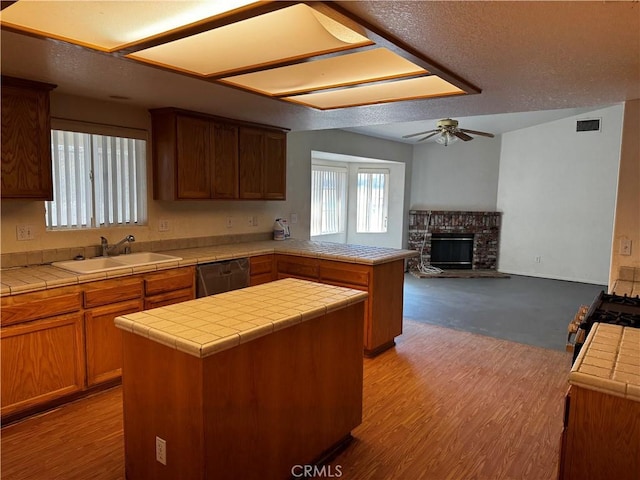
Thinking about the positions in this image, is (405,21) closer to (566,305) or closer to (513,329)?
(513,329)

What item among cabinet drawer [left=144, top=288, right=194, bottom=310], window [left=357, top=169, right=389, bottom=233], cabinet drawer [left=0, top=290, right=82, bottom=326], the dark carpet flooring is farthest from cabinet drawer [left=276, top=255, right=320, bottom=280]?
window [left=357, top=169, right=389, bottom=233]

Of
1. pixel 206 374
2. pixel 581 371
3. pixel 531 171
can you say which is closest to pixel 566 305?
pixel 531 171

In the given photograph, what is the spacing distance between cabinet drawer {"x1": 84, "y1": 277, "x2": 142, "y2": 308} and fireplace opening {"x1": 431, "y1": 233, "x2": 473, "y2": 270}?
6460 mm

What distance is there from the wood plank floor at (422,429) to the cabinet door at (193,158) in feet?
5.66

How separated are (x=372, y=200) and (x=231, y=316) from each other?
22.3 ft

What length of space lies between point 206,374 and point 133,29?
1521 mm

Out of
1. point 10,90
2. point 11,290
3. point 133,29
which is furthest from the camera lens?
point 10,90

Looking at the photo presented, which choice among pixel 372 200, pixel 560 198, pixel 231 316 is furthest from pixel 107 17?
pixel 560 198

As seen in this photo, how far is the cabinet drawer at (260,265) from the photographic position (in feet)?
13.0

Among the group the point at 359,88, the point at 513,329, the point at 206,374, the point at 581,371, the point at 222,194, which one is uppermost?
the point at 359,88

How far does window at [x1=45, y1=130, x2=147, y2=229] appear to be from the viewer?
3.18 meters

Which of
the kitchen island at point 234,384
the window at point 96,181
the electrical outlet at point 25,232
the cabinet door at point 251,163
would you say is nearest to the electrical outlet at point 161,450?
the kitchen island at point 234,384

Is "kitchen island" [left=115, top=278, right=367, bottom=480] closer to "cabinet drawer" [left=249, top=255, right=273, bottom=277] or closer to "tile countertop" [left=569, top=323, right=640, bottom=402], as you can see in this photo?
"tile countertop" [left=569, top=323, right=640, bottom=402]

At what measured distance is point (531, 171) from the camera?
25.5ft
